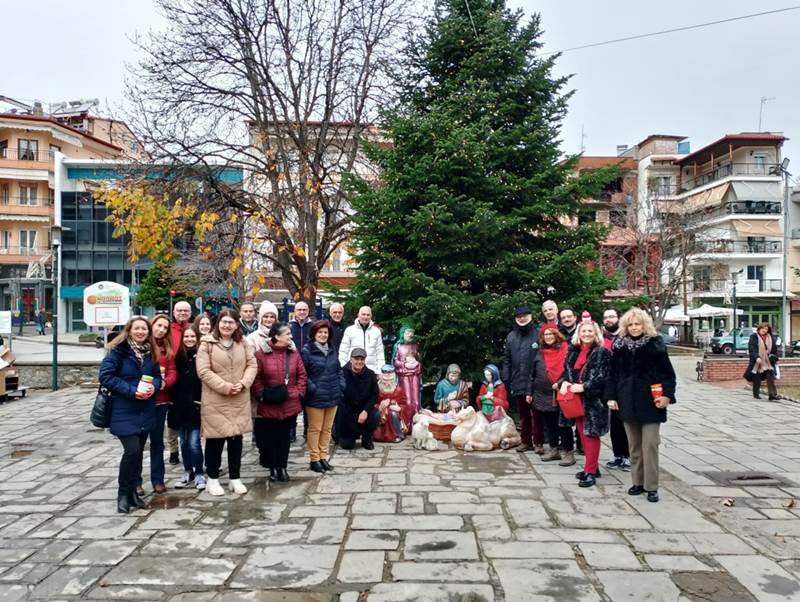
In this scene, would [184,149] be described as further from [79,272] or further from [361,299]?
[79,272]

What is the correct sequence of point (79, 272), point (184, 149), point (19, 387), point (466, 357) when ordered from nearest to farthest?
1. point (466, 357)
2. point (184, 149)
3. point (19, 387)
4. point (79, 272)

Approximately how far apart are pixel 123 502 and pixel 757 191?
47970 mm

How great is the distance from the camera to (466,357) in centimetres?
1016

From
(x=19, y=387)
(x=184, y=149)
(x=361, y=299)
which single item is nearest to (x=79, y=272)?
(x=19, y=387)

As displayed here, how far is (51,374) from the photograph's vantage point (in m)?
15.8

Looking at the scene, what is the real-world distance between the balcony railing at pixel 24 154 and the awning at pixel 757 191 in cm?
5048

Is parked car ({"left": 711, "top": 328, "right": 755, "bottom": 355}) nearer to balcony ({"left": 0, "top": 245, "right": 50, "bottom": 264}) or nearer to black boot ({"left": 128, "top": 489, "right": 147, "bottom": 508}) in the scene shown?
black boot ({"left": 128, "top": 489, "right": 147, "bottom": 508})

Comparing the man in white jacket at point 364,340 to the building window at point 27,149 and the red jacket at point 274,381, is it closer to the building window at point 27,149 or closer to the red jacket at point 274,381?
the red jacket at point 274,381

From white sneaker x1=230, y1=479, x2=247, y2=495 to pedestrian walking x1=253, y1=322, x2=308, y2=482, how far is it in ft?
1.66

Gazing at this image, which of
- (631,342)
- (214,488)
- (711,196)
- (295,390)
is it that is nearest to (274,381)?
(295,390)

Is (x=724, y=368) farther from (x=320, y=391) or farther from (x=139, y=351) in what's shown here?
(x=139, y=351)

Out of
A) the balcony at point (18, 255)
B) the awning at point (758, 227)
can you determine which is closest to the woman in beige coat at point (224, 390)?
the awning at point (758, 227)

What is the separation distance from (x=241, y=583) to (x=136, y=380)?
2.41 m

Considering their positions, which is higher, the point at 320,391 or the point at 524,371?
the point at 524,371
